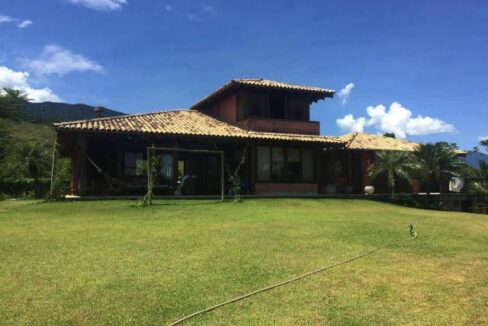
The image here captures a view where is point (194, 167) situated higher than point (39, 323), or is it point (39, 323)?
point (194, 167)

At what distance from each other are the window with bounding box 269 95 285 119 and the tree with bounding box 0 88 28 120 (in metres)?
37.9

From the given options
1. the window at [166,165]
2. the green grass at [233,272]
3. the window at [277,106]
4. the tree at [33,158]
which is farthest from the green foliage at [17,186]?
the green grass at [233,272]

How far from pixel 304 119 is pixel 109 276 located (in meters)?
20.5

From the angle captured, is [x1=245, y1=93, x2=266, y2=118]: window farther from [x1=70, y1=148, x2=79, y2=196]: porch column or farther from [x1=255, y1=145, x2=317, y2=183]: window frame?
[x1=70, y1=148, x2=79, y2=196]: porch column

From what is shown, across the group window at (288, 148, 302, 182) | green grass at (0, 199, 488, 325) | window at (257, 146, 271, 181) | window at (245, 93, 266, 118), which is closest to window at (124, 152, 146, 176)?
window at (257, 146, 271, 181)

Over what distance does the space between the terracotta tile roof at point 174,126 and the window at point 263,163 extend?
91 cm

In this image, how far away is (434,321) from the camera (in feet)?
19.3

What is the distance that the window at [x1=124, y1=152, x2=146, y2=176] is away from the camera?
944 inches

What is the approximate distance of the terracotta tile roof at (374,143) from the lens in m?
28.6

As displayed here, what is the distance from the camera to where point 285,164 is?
2459 cm

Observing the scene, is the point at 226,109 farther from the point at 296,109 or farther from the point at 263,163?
the point at 263,163

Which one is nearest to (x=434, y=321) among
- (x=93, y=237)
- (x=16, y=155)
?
(x=93, y=237)

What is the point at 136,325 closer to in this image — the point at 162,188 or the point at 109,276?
the point at 109,276

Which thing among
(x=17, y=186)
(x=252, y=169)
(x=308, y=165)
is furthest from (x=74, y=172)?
(x=17, y=186)
